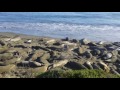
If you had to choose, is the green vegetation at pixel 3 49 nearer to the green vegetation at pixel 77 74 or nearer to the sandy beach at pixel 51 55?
the sandy beach at pixel 51 55

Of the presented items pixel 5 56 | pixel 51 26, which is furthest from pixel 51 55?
pixel 5 56

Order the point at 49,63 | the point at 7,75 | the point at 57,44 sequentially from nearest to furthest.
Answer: the point at 7,75 < the point at 49,63 < the point at 57,44

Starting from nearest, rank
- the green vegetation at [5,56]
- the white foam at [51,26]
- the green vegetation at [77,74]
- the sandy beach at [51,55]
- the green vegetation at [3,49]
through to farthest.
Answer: the green vegetation at [77,74] → the sandy beach at [51,55] → the green vegetation at [5,56] → the white foam at [51,26] → the green vegetation at [3,49]

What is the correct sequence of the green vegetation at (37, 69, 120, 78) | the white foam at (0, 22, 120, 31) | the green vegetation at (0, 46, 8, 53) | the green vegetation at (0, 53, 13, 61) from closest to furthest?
the green vegetation at (37, 69, 120, 78)
the green vegetation at (0, 53, 13, 61)
the white foam at (0, 22, 120, 31)
the green vegetation at (0, 46, 8, 53)

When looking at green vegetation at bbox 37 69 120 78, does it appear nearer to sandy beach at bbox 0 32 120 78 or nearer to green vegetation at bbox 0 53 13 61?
sandy beach at bbox 0 32 120 78

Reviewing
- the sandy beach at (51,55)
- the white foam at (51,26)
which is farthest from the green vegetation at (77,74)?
the white foam at (51,26)

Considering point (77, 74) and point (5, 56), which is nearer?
point (77, 74)

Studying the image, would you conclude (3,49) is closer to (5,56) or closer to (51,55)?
(5,56)

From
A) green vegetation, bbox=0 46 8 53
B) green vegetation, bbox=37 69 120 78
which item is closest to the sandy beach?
green vegetation, bbox=0 46 8 53

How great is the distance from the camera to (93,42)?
11023 millimetres
